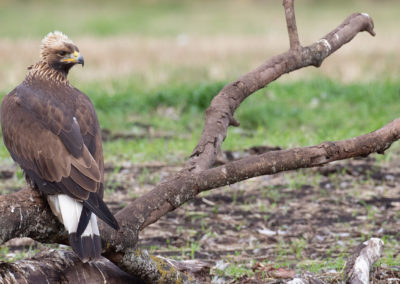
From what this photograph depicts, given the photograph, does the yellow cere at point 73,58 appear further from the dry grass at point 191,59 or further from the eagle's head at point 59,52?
the dry grass at point 191,59

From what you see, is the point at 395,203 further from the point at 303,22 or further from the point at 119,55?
the point at 303,22

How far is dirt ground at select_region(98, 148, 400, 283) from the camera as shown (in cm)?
562

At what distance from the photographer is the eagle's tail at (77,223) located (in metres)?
3.65

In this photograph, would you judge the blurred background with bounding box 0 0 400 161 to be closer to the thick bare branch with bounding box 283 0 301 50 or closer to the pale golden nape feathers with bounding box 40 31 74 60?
the thick bare branch with bounding box 283 0 301 50

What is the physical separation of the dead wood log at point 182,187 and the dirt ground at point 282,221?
748 mm

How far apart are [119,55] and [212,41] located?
14.1 ft

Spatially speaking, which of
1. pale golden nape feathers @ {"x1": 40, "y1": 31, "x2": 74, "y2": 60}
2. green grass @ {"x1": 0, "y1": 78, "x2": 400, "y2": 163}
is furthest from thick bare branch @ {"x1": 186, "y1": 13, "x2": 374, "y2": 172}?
green grass @ {"x1": 0, "y1": 78, "x2": 400, "y2": 163}

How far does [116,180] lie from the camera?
300 inches

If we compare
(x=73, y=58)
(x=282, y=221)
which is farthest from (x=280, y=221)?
(x=73, y=58)

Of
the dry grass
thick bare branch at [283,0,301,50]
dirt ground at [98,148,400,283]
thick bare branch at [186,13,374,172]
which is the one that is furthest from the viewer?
the dry grass

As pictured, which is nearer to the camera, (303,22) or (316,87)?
(316,87)

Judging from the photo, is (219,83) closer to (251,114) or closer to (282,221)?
(251,114)

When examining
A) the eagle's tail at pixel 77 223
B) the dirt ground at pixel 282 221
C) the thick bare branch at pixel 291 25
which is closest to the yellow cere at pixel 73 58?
the eagle's tail at pixel 77 223

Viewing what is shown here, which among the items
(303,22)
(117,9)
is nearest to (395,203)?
(303,22)
